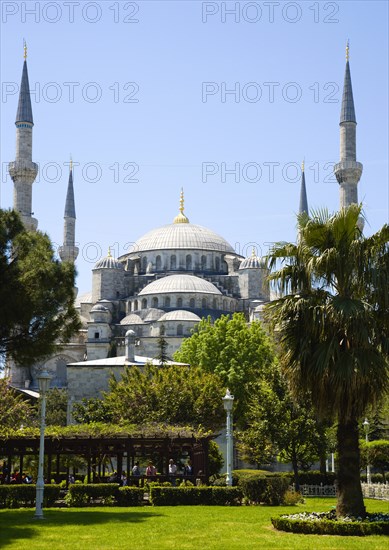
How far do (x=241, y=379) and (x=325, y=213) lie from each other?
106 ft

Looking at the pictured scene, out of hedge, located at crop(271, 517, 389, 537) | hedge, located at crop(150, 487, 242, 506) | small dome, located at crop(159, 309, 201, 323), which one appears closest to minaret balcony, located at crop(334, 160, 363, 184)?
small dome, located at crop(159, 309, 201, 323)

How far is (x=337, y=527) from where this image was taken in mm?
16656

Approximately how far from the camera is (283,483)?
25.8 m

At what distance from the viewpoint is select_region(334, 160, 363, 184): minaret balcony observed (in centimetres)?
6356

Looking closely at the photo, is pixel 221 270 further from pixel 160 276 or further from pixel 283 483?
pixel 283 483

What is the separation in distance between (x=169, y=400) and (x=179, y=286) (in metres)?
40.6

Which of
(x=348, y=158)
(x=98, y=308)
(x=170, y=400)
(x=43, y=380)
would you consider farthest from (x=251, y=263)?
(x=43, y=380)

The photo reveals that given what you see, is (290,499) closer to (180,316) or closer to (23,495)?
(23,495)

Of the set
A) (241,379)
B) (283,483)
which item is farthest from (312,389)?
(241,379)

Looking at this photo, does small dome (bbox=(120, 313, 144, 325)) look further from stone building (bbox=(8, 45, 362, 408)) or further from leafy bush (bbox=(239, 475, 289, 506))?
leafy bush (bbox=(239, 475, 289, 506))

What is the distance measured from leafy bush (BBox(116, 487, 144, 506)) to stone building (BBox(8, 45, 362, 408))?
38.4 m

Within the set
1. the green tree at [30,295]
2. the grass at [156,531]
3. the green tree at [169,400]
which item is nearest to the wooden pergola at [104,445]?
the grass at [156,531]

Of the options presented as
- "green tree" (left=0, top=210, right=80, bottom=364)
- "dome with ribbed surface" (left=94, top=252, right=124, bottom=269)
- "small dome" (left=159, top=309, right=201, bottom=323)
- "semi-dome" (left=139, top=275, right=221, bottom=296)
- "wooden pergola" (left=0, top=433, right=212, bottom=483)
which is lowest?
"wooden pergola" (left=0, top=433, right=212, bottom=483)

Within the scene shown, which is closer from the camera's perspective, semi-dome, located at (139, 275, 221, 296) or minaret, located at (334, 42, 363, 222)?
minaret, located at (334, 42, 363, 222)
